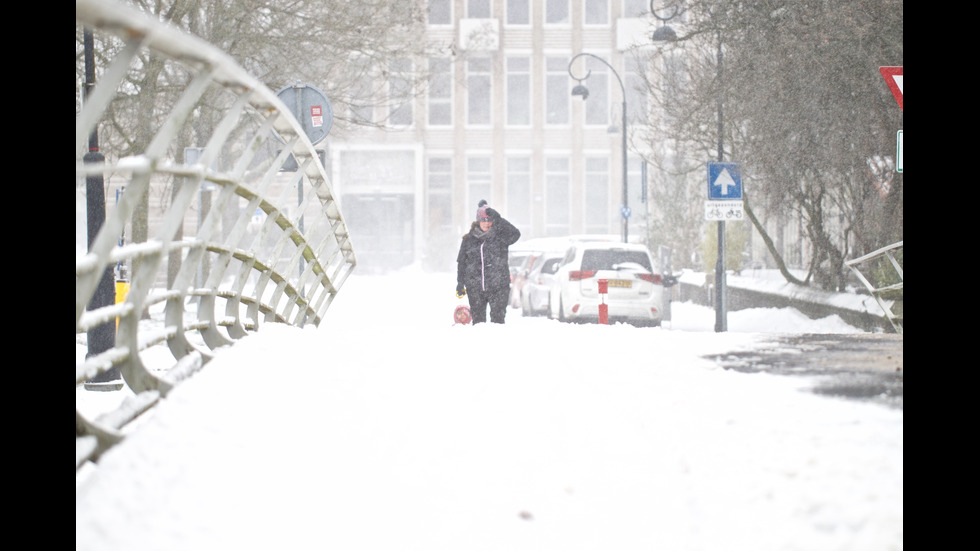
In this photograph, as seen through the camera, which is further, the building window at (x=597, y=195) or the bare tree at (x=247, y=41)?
the building window at (x=597, y=195)

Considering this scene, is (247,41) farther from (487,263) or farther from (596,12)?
(596,12)

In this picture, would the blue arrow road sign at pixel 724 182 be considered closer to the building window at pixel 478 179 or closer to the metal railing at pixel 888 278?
the metal railing at pixel 888 278

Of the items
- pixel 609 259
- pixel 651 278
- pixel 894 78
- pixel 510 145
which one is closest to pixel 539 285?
pixel 609 259

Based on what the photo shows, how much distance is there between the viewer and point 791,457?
3.63m

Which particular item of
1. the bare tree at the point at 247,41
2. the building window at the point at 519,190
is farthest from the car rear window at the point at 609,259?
the building window at the point at 519,190

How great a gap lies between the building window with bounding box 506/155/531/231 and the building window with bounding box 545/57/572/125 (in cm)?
218

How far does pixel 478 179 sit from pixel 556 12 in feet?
26.7

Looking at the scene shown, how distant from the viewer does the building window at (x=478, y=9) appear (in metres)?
42.5

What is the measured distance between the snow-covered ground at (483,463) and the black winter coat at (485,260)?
5.70m

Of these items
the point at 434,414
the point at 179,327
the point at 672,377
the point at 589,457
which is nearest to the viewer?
the point at 589,457

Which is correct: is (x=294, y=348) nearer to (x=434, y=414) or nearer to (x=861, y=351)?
(x=434, y=414)
